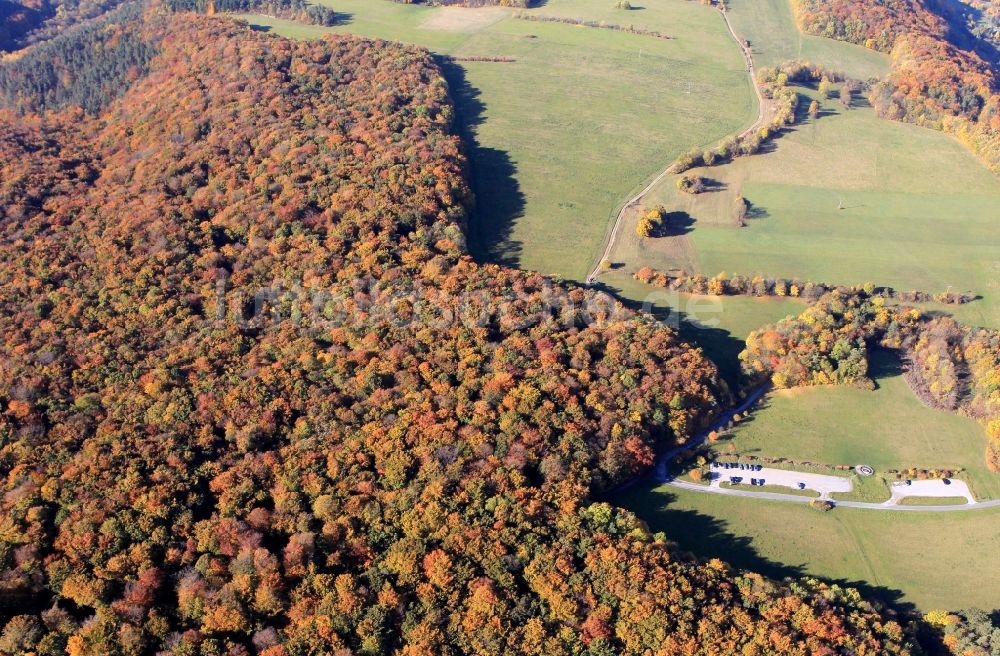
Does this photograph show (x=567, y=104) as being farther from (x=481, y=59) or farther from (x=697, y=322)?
(x=697, y=322)

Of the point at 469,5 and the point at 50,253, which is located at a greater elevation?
the point at 469,5

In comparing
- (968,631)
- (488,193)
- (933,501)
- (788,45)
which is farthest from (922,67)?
(968,631)

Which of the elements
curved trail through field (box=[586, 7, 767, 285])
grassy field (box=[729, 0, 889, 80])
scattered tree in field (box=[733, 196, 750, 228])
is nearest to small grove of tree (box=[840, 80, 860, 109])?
grassy field (box=[729, 0, 889, 80])

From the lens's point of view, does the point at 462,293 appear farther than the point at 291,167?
No

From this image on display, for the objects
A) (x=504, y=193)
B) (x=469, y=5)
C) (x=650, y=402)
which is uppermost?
(x=469, y=5)

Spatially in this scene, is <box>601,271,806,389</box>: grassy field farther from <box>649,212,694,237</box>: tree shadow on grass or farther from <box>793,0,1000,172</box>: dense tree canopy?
<box>793,0,1000,172</box>: dense tree canopy

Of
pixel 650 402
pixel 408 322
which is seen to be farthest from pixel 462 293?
pixel 650 402

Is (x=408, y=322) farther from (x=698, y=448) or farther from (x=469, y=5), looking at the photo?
(x=469, y=5)
